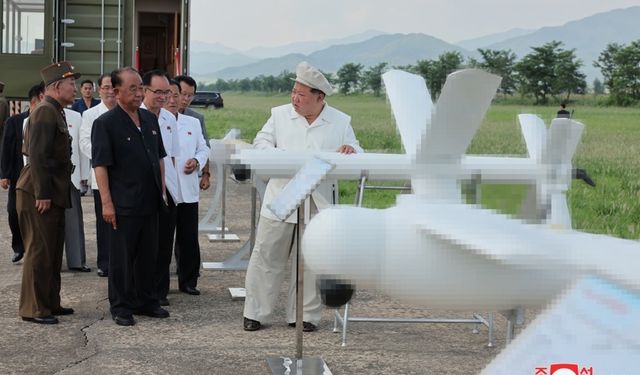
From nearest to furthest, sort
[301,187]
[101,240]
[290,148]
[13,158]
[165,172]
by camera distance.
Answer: [301,187] < [290,148] < [165,172] < [101,240] < [13,158]

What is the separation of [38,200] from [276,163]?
261 centimetres

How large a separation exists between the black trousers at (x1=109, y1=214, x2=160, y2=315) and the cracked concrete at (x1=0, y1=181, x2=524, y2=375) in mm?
124

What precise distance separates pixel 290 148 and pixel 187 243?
5.69 feet

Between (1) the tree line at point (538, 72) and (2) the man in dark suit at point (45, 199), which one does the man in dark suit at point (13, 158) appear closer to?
(2) the man in dark suit at point (45, 199)

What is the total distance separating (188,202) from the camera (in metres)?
5.94

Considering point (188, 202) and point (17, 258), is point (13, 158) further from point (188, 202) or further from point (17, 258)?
point (188, 202)

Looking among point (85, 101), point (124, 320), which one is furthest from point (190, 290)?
point (85, 101)

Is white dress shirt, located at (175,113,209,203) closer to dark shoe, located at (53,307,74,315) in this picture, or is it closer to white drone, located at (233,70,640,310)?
dark shoe, located at (53,307,74,315)

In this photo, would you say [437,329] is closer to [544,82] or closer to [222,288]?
[222,288]

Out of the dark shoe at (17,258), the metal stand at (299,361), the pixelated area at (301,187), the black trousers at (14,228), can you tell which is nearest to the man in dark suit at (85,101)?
the black trousers at (14,228)

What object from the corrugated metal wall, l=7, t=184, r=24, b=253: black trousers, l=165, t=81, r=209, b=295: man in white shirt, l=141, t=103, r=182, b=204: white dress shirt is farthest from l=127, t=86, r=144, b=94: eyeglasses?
the corrugated metal wall

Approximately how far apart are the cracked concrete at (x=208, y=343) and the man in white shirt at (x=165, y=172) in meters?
0.21

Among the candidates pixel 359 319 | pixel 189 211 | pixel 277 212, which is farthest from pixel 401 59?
pixel 189 211

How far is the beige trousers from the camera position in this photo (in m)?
4.89
